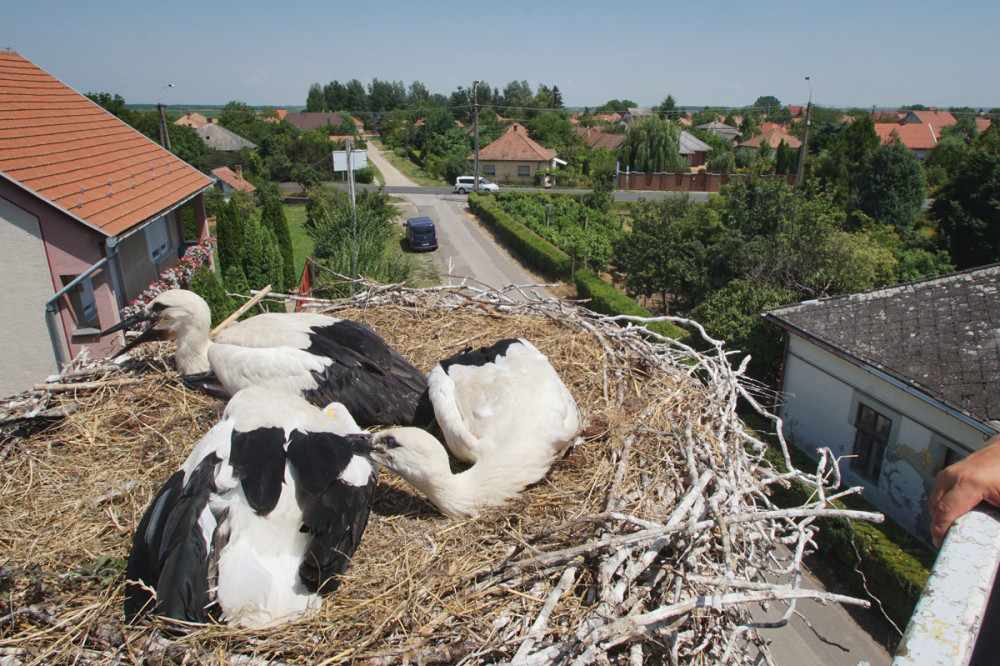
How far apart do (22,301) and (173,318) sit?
18.1ft

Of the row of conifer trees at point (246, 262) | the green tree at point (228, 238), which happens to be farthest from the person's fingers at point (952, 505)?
the green tree at point (228, 238)

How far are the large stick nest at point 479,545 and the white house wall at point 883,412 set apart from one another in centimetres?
467

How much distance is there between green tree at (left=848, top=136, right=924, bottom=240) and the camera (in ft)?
87.0

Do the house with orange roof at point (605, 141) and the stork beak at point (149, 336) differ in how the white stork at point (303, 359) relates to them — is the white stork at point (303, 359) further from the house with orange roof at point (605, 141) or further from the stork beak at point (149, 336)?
the house with orange roof at point (605, 141)

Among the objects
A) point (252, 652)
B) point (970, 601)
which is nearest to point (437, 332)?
point (252, 652)

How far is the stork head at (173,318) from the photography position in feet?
15.3

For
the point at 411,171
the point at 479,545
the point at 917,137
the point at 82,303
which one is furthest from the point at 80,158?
the point at 917,137

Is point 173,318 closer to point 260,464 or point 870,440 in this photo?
point 260,464

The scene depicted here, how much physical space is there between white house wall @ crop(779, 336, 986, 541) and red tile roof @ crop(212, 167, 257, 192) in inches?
1087

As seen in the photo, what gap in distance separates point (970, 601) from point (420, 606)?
2.21m

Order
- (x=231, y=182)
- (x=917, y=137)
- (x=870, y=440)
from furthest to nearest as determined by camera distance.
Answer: (x=917, y=137) → (x=231, y=182) → (x=870, y=440)

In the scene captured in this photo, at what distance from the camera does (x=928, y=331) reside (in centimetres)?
875

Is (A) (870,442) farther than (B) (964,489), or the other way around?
(A) (870,442)

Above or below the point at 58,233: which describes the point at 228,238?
below
